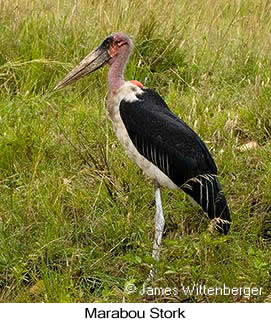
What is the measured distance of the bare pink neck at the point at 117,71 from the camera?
497cm

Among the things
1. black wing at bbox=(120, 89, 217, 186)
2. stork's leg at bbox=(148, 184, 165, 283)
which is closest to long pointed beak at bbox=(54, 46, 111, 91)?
black wing at bbox=(120, 89, 217, 186)

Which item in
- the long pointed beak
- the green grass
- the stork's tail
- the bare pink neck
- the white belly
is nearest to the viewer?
the green grass

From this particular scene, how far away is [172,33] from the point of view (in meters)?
7.00

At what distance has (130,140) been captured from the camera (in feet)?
15.9

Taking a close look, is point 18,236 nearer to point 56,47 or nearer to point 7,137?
point 7,137

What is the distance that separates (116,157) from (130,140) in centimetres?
56

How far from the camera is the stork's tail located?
15.3 feet

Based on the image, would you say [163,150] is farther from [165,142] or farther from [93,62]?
[93,62]

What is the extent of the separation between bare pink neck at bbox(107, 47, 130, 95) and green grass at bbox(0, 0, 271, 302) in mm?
439
